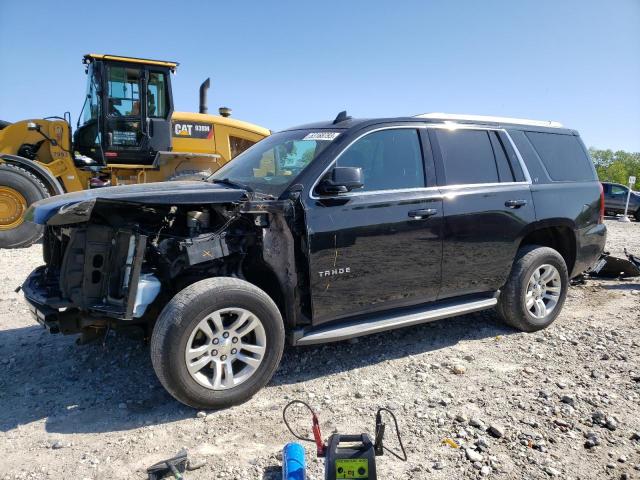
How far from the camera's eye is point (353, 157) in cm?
373

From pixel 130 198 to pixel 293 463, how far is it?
6.07 feet

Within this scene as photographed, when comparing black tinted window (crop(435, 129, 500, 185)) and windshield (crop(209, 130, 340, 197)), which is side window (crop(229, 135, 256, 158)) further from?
black tinted window (crop(435, 129, 500, 185))

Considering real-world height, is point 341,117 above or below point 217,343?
above

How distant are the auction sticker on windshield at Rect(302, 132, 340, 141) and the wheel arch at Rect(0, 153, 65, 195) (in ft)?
19.4

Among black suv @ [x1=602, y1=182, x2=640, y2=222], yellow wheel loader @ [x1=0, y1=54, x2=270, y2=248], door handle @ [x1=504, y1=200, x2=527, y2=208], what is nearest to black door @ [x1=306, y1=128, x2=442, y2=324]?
door handle @ [x1=504, y1=200, x2=527, y2=208]

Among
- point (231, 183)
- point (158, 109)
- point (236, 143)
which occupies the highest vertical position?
point (158, 109)

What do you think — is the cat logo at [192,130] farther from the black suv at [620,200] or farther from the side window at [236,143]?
the black suv at [620,200]

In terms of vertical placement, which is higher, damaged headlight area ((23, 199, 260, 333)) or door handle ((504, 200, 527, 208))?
door handle ((504, 200, 527, 208))

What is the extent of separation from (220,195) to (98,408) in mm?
1631

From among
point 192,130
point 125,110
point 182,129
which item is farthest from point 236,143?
point 125,110

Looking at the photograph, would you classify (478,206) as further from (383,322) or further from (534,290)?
(383,322)

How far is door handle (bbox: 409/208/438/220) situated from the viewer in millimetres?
3783

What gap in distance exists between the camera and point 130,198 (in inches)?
119

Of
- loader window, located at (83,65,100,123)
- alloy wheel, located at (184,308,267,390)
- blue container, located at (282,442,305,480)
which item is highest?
loader window, located at (83,65,100,123)
